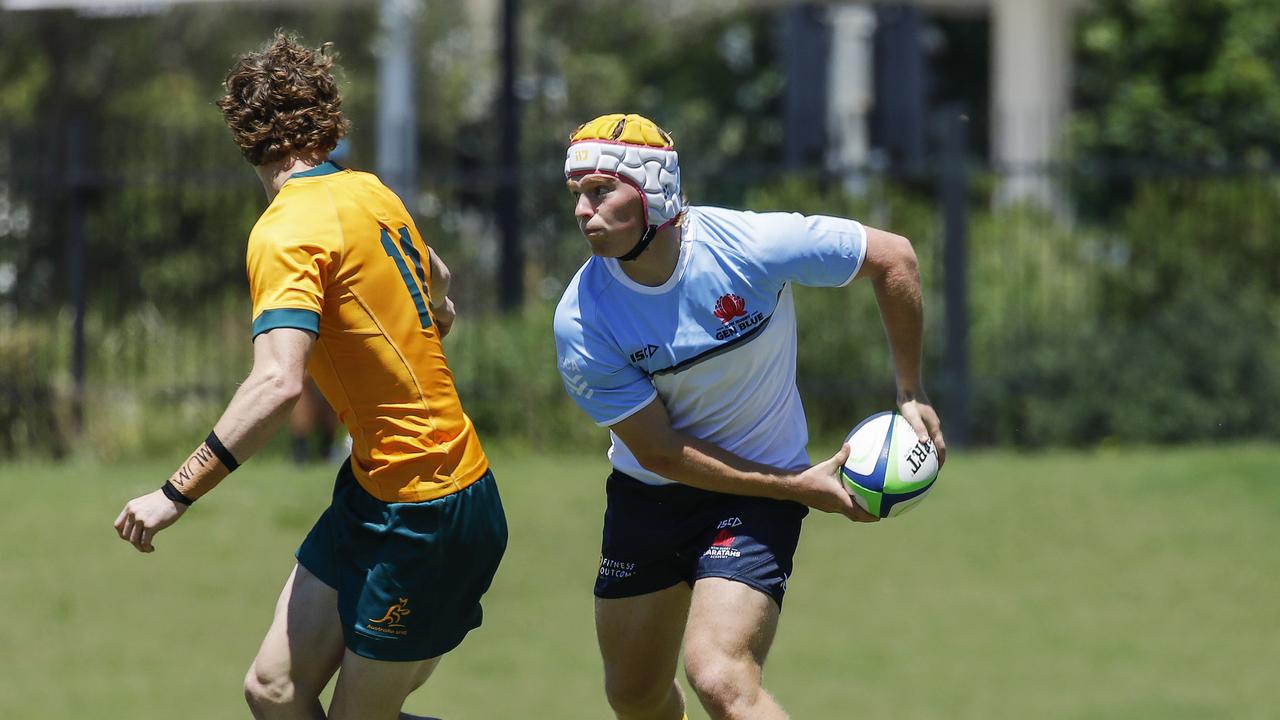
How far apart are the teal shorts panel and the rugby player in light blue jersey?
2.10ft

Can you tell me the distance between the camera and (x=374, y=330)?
4.91 meters

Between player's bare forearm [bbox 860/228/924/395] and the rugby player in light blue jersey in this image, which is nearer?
the rugby player in light blue jersey

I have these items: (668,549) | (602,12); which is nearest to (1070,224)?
(668,549)

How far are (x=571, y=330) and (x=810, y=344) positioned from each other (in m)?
10.6

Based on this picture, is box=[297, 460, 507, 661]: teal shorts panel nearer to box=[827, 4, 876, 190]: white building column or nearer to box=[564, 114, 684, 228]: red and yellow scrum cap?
box=[564, 114, 684, 228]: red and yellow scrum cap

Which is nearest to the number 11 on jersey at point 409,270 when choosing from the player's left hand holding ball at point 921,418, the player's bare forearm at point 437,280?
the player's bare forearm at point 437,280

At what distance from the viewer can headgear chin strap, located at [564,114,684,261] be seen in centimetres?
516

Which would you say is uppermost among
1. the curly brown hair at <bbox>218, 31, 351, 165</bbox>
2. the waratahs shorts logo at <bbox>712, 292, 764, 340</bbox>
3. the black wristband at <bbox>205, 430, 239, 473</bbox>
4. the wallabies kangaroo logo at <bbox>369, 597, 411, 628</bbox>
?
the curly brown hair at <bbox>218, 31, 351, 165</bbox>

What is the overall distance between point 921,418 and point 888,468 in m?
0.26

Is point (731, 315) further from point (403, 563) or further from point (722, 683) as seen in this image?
point (403, 563)

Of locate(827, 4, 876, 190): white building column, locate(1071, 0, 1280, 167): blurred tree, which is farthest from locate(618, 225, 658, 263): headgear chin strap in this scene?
locate(1071, 0, 1280, 167): blurred tree

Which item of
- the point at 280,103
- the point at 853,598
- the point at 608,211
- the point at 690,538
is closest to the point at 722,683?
the point at 690,538

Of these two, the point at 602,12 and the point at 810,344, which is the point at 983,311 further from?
the point at 602,12

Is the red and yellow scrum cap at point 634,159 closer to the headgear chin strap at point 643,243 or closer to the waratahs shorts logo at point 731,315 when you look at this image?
the headgear chin strap at point 643,243
